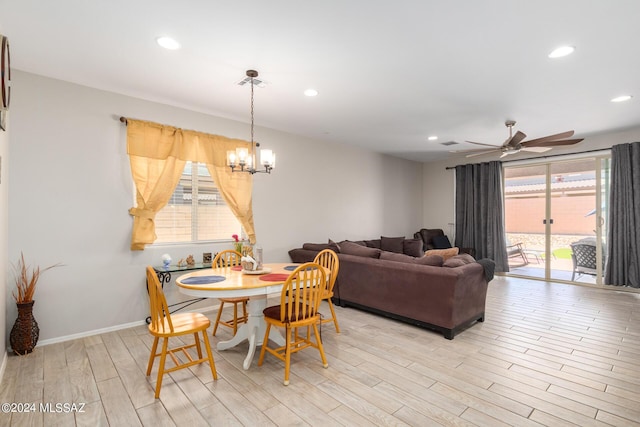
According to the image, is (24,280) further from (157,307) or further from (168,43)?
(168,43)

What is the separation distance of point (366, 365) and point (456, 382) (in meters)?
0.72

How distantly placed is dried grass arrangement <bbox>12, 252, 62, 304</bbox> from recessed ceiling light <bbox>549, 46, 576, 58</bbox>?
5.08 m

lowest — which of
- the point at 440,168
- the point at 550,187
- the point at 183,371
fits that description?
the point at 183,371

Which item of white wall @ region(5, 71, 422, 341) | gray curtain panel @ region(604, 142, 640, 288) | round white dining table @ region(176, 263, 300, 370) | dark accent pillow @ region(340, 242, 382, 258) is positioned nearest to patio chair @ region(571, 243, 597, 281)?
gray curtain panel @ region(604, 142, 640, 288)

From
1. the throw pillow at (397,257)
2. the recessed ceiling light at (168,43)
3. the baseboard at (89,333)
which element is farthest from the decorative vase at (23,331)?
the throw pillow at (397,257)

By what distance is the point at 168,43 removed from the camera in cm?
257

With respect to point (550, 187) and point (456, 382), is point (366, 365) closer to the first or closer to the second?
point (456, 382)

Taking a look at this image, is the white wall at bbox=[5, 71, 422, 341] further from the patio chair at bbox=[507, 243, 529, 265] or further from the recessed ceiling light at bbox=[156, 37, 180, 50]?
the patio chair at bbox=[507, 243, 529, 265]

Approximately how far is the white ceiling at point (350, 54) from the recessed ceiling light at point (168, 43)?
6 centimetres

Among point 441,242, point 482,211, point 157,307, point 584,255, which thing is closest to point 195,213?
point 157,307

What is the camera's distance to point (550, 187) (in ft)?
20.6

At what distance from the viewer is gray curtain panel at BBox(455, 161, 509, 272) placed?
6676 mm

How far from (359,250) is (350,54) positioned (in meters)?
2.56

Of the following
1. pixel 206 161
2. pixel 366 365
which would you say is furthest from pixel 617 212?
pixel 206 161
